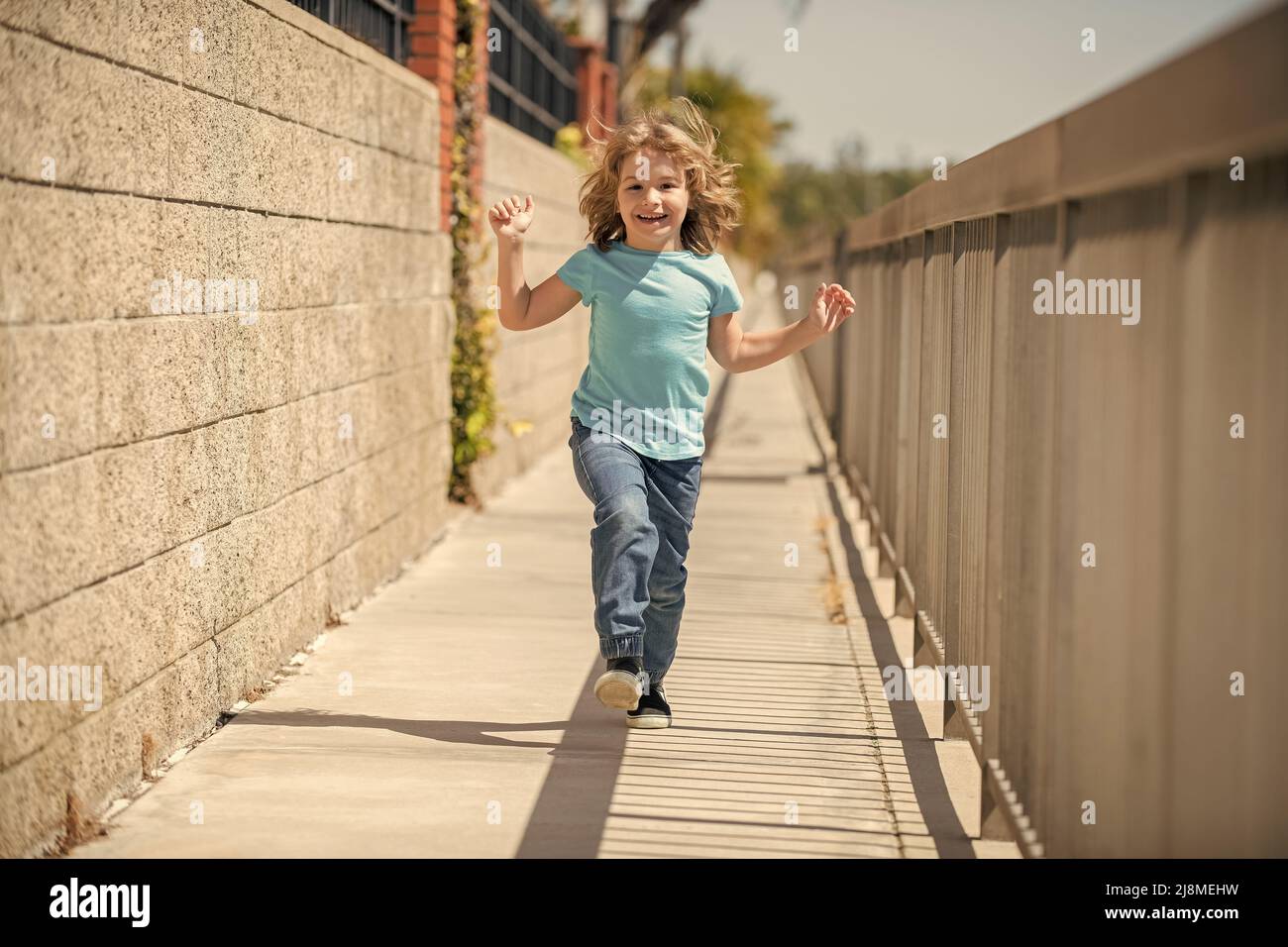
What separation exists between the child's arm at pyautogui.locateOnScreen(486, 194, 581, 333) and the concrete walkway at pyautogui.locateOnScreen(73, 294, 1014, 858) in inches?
46.2

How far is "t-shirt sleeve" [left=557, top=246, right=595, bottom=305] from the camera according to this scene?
15.4 ft

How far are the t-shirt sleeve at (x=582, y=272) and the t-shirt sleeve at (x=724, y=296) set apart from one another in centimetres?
36

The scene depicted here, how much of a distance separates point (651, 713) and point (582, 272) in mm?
1265

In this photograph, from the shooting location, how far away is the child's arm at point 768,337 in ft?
15.1

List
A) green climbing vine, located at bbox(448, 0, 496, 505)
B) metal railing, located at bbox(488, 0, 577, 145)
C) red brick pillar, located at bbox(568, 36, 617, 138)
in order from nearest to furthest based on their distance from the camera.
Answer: green climbing vine, located at bbox(448, 0, 496, 505) → metal railing, located at bbox(488, 0, 577, 145) → red brick pillar, located at bbox(568, 36, 617, 138)

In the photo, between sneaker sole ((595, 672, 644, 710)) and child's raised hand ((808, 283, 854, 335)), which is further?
child's raised hand ((808, 283, 854, 335))

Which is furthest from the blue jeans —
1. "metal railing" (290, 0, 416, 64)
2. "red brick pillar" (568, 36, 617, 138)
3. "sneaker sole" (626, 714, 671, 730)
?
"red brick pillar" (568, 36, 617, 138)

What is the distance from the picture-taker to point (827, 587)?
715 cm

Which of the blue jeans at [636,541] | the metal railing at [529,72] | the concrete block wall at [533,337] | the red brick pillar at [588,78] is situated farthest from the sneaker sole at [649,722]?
the red brick pillar at [588,78]

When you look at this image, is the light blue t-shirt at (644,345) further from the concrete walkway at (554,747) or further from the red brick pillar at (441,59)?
the red brick pillar at (441,59)

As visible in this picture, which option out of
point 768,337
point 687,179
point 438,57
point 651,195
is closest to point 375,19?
point 438,57

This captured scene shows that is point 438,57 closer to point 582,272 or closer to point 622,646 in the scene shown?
point 582,272

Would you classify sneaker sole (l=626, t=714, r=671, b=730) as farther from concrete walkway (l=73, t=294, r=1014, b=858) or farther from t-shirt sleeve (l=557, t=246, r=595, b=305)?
t-shirt sleeve (l=557, t=246, r=595, b=305)

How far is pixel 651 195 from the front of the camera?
462cm
